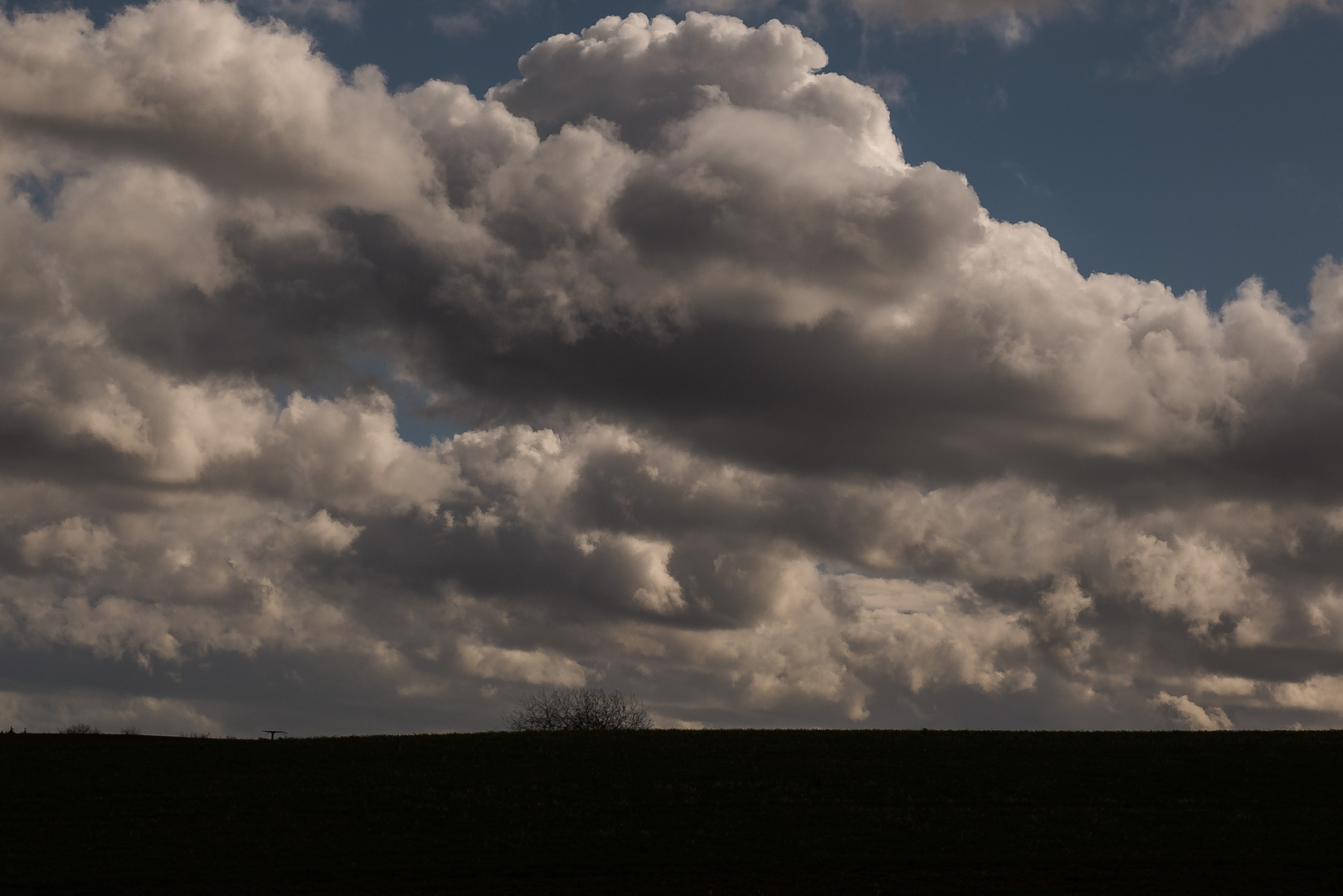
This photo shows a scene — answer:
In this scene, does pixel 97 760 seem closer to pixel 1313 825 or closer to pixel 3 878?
pixel 3 878

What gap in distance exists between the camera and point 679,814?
4709cm

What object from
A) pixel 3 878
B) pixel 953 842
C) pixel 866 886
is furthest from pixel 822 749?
pixel 3 878

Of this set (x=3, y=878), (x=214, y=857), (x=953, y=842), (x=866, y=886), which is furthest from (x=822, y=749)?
(x=3, y=878)

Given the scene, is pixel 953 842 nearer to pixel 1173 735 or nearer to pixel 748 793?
pixel 748 793

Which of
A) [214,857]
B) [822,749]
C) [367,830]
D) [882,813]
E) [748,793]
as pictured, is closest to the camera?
[214,857]

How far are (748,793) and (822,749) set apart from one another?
525 inches

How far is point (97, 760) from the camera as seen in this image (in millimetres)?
59219

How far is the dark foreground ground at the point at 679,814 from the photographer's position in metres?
37.5

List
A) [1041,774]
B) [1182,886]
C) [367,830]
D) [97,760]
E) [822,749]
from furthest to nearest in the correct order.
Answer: [822,749] < [97,760] < [1041,774] < [367,830] < [1182,886]

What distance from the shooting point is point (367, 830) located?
144 ft

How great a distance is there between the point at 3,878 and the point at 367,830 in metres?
11.6

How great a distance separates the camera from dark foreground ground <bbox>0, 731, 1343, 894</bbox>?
37.5m

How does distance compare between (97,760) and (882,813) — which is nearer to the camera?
(882,813)

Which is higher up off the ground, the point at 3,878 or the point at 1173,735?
the point at 1173,735
